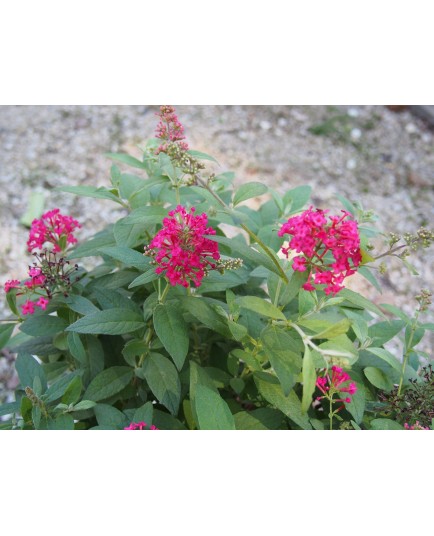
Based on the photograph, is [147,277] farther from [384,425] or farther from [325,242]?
[384,425]

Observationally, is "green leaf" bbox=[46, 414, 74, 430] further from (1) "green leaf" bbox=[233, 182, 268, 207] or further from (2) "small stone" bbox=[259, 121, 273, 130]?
(2) "small stone" bbox=[259, 121, 273, 130]

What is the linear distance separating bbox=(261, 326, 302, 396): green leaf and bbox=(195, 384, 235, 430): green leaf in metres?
0.12

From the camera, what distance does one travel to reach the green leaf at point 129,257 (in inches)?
45.3

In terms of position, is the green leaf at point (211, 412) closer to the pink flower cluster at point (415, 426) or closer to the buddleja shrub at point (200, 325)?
the buddleja shrub at point (200, 325)

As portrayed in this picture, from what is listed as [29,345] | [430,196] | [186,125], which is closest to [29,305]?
[29,345]

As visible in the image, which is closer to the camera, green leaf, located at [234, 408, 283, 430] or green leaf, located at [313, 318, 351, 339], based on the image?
green leaf, located at [313, 318, 351, 339]

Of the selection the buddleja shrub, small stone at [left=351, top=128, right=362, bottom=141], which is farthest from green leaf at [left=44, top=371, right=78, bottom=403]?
small stone at [left=351, top=128, right=362, bottom=141]

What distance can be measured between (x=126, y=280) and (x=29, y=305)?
21 centimetres

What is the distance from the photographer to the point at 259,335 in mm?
1181

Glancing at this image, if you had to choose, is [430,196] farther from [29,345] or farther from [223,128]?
[29,345]

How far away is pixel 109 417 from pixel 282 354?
37cm

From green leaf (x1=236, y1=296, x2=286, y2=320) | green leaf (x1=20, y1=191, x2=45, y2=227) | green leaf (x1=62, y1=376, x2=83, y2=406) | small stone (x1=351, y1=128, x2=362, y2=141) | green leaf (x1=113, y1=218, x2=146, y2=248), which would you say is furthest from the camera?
small stone (x1=351, y1=128, x2=362, y2=141)

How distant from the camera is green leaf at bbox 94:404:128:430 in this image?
1179mm

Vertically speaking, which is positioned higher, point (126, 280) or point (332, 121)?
point (332, 121)
